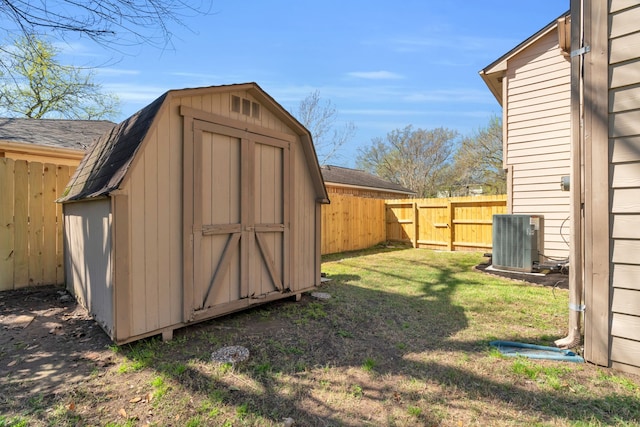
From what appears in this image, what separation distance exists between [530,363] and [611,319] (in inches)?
28.8

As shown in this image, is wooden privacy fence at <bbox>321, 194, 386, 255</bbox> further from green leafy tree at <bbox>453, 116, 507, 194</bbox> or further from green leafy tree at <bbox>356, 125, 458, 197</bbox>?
green leafy tree at <bbox>356, 125, 458, 197</bbox>

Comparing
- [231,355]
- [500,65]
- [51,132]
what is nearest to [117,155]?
[231,355]

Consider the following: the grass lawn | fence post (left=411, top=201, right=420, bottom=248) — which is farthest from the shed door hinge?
fence post (left=411, top=201, right=420, bottom=248)

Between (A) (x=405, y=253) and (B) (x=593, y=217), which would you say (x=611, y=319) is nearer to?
(B) (x=593, y=217)

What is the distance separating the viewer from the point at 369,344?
3.15m

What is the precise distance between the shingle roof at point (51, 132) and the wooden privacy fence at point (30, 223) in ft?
5.63

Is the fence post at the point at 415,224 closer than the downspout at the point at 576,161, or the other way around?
the downspout at the point at 576,161

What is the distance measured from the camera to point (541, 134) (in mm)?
7035

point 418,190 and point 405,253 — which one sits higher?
point 418,190

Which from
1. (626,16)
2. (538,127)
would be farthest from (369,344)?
(538,127)

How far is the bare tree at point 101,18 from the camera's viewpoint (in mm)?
2917

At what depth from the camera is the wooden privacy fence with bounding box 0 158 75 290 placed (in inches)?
176

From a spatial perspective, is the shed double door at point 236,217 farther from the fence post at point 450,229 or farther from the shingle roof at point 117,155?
the fence post at point 450,229

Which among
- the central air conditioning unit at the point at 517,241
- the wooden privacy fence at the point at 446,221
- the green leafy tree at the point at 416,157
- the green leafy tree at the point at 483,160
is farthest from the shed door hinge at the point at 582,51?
the green leafy tree at the point at 416,157
